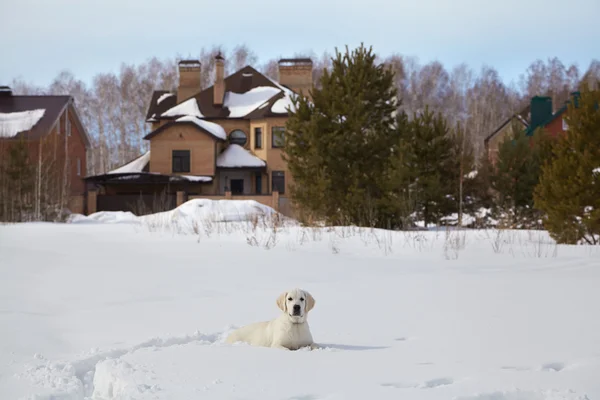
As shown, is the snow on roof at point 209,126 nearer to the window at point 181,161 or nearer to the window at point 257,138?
the window at point 181,161

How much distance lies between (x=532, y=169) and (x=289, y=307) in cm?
2387

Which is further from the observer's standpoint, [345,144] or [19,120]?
[19,120]

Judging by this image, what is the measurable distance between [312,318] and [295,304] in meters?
2.35

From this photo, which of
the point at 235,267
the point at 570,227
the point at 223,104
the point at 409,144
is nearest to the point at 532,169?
the point at 409,144

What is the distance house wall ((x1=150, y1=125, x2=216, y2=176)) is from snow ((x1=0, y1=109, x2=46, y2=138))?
7.55 metres

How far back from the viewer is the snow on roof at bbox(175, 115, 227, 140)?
4125 cm

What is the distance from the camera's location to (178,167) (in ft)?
138

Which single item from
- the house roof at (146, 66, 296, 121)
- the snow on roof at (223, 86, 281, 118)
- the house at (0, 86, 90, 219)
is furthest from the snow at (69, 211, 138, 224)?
the snow on roof at (223, 86, 281, 118)

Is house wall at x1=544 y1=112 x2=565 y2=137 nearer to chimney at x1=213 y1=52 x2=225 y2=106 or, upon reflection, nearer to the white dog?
chimney at x1=213 y1=52 x2=225 y2=106

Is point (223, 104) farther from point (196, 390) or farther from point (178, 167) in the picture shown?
point (196, 390)

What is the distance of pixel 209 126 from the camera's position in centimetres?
4238

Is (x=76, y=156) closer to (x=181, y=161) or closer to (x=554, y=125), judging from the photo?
(x=181, y=161)

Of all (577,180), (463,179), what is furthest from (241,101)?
(577,180)

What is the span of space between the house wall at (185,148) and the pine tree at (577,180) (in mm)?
26769
